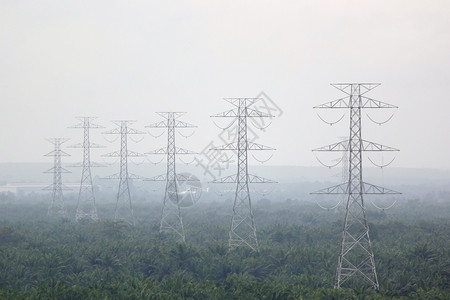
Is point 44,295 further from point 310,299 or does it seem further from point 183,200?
point 183,200

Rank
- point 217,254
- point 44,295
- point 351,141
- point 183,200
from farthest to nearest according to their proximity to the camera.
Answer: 1. point 183,200
2. point 217,254
3. point 351,141
4. point 44,295

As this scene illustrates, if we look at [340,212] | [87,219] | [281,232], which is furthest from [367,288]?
[340,212]

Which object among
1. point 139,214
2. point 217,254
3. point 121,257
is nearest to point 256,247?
point 217,254

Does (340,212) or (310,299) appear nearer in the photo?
(310,299)

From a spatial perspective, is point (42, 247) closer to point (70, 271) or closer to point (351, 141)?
point (70, 271)

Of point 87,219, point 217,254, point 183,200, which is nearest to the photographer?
point 217,254

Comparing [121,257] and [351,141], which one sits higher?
[351,141]
